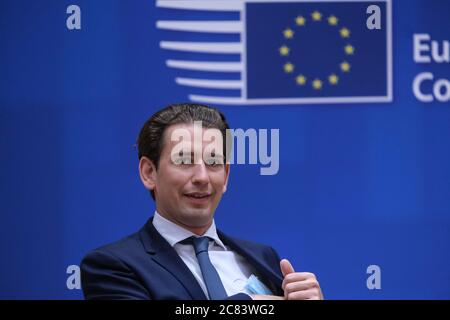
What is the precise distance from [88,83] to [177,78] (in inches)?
15.8

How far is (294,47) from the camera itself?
3.38m

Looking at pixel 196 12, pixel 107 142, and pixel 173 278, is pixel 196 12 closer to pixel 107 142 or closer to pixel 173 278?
pixel 107 142

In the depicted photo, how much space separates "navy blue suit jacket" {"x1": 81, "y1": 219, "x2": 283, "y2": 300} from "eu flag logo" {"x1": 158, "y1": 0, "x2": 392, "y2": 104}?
1167 millimetres

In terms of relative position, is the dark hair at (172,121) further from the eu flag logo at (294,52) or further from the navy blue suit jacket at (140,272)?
the eu flag logo at (294,52)

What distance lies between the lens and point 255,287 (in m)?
2.34

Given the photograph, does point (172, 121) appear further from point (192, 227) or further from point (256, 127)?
point (256, 127)

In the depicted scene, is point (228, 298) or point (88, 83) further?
point (88, 83)

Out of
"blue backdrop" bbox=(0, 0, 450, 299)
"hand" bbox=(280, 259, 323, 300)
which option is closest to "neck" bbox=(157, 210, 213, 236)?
"hand" bbox=(280, 259, 323, 300)

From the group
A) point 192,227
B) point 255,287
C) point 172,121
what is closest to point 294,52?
point 172,121

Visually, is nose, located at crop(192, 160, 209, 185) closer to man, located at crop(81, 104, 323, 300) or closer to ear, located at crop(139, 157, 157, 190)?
man, located at crop(81, 104, 323, 300)

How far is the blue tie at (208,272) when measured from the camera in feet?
7.38

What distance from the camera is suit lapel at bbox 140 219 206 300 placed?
7.29 feet

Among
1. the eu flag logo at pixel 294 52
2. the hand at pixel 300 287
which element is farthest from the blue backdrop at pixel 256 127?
the hand at pixel 300 287

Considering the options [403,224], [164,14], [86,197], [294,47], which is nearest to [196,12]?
[164,14]
